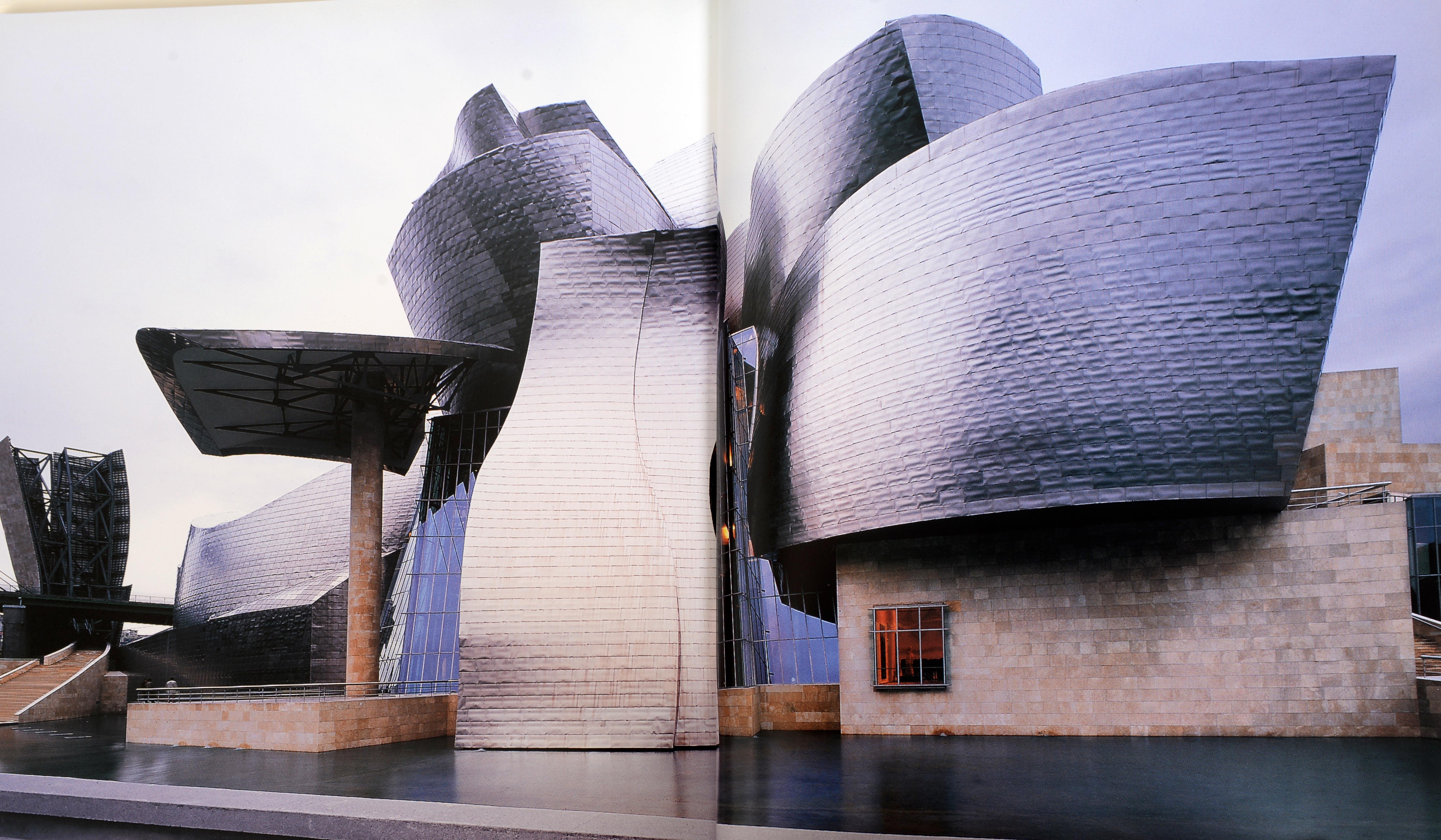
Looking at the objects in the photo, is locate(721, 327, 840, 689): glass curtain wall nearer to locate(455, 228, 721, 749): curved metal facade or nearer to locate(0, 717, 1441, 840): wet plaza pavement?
locate(455, 228, 721, 749): curved metal facade

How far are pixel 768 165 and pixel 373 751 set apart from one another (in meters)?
11.8

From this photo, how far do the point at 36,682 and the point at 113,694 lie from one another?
2.22 m

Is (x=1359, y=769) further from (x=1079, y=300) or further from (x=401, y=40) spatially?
(x=401, y=40)

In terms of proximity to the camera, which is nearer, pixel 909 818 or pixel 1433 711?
pixel 909 818

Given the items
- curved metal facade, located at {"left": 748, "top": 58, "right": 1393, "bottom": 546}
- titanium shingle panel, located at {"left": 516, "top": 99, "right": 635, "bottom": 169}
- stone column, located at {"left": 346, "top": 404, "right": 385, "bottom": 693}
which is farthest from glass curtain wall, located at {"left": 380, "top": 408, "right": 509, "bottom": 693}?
curved metal facade, located at {"left": 748, "top": 58, "right": 1393, "bottom": 546}

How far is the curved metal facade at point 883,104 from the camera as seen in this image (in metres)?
14.2

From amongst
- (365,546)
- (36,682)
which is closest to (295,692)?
(365,546)

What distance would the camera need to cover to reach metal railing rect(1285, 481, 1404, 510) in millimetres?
10938

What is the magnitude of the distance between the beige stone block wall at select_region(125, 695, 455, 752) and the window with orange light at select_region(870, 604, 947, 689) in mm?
6877

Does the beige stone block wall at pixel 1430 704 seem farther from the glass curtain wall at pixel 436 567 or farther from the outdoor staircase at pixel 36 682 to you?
the outdoor staircase at pixel 36 682

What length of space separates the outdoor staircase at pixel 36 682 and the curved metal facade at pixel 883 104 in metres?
17.0

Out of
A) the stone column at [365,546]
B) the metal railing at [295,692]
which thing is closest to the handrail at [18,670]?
the metal railing at [295,692]

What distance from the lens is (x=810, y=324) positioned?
13.7 m

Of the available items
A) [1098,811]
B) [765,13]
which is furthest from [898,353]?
[1098,811]
